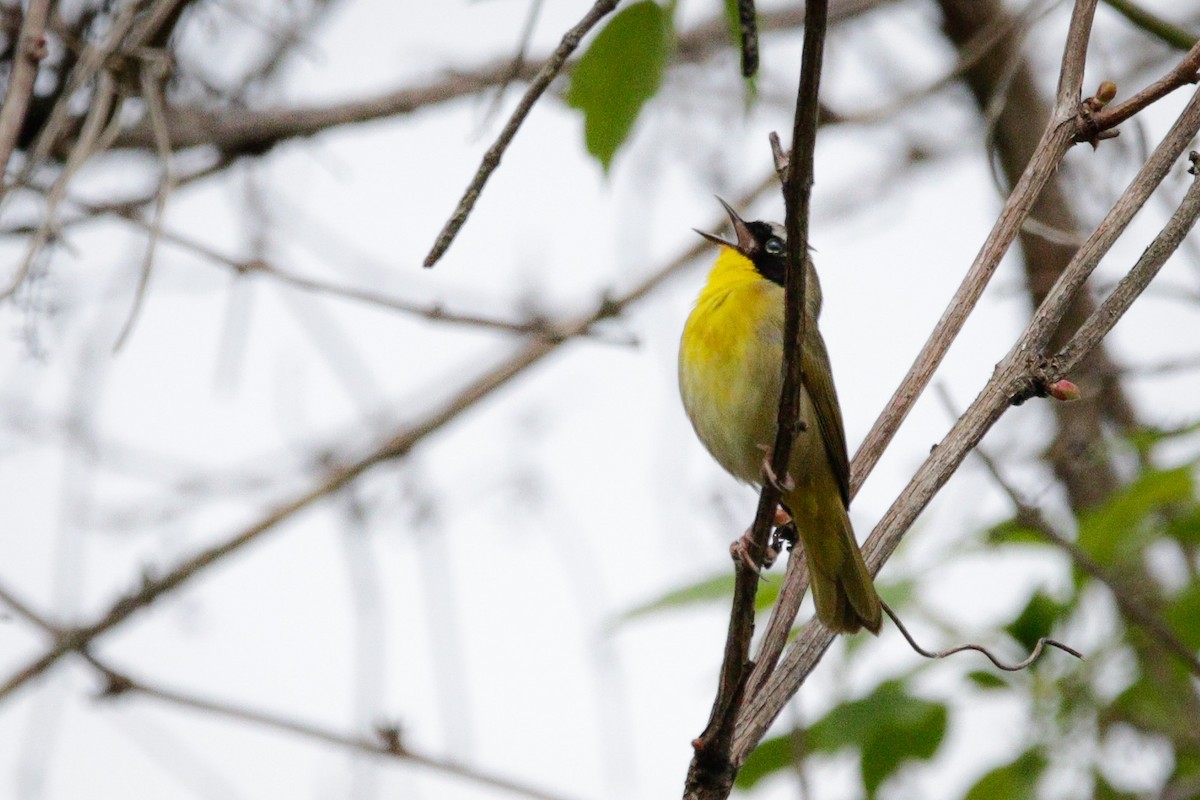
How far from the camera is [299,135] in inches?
174

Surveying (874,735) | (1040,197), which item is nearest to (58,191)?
(874,735)

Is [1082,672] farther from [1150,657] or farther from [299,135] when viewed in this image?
[299,135]

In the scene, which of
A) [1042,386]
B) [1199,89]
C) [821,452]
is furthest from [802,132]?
[821,452]

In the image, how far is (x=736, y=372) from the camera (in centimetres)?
317

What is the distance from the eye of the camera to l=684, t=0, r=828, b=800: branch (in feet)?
4.96

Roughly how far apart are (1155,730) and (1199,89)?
1904mm

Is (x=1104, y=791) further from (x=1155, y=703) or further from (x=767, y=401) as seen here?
(x=767, y=401)

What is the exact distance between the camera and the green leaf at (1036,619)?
3.04 meters

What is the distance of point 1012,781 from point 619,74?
189 centimetres

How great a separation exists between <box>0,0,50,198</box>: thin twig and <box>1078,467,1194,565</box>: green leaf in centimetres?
233

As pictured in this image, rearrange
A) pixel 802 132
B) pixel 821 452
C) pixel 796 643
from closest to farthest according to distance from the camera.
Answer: pixel 802 132
pixel 796 643
pixel 821 452

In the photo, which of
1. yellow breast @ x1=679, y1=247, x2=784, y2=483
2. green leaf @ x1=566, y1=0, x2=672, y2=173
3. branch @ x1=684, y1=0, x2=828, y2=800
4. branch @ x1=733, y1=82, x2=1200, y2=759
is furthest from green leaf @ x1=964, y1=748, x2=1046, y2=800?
green leaf @ x1=566, y1=0, x2=672, y2=173

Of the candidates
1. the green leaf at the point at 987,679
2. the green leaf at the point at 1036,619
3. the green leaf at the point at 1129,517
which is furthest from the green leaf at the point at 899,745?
the green leaf at the point at 1129,517

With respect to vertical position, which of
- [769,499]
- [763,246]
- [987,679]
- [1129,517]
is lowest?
[769,499]
